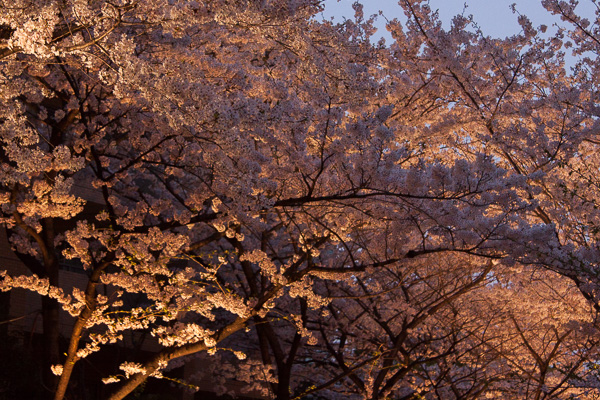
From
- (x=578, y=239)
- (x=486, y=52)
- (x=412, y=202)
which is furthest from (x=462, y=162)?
(x=578, y=239)

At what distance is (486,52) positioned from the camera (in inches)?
421

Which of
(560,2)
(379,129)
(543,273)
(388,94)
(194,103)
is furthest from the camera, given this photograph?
(543,273)

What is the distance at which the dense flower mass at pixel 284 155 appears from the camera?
20.0ft

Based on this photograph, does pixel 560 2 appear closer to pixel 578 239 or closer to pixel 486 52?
pixel 486 52

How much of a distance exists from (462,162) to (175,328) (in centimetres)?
447

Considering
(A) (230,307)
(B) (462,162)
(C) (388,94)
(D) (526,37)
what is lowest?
(A) (230,307)

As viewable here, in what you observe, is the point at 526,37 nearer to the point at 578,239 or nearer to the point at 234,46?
the point at 578,239

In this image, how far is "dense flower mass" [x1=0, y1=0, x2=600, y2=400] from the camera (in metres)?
6.09

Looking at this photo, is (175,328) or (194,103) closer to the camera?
(194,103)

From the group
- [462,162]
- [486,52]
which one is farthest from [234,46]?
[462,162]

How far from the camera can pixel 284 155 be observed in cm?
813

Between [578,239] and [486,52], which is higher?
[486,52]

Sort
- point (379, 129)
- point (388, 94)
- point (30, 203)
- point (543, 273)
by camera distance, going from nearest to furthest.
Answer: point (379, 129)
point (30, 203)
point (388, 94)
point (543, 273)

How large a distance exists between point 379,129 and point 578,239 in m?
5.71
